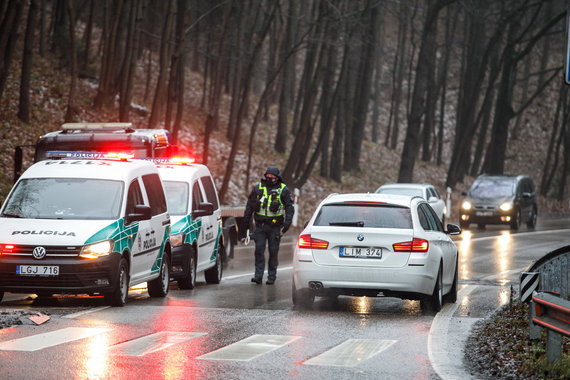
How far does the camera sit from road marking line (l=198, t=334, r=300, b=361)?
367 inches

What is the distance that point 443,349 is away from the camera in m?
10.2

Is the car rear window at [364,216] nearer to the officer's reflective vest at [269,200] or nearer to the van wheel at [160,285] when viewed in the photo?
the van wheel at [160,285]

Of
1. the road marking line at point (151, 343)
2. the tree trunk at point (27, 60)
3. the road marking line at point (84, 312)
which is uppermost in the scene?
the tree trunk at point (27, 60)

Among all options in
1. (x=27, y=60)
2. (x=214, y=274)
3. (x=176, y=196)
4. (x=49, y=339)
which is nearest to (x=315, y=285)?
(x=49, y=339)

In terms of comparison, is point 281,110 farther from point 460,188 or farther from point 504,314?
point 504,314

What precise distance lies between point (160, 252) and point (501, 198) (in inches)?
908

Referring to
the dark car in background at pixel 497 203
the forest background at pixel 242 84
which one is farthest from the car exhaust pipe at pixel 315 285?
the dark car in background at pixel 497 203

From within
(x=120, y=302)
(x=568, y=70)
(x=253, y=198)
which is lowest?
(x=120, y=302)

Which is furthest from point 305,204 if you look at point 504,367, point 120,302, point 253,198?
point 504,367

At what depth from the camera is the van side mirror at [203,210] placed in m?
16.5

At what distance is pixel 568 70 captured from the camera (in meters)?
8.48

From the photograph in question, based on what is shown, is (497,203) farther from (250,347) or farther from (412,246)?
(250,347)

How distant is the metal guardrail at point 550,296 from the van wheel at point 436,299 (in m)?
2.03

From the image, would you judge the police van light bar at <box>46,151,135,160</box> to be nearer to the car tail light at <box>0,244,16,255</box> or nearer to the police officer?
the police officer
